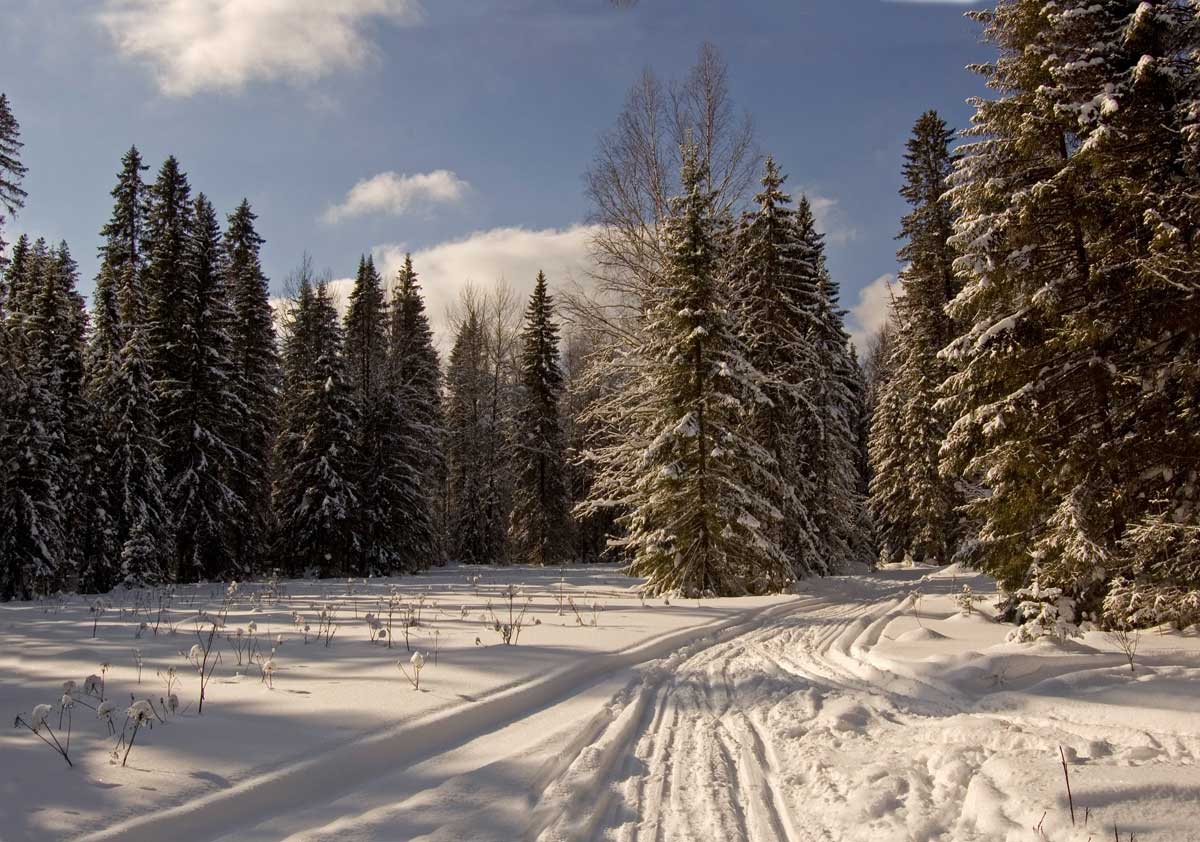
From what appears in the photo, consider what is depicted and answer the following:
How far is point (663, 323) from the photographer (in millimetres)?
17562

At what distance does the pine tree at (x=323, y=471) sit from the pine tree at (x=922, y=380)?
23.1 metres

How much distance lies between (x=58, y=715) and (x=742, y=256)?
21.9 meters

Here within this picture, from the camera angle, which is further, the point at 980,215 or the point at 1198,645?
the point at 980,215

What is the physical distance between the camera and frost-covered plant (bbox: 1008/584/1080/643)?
777 cm

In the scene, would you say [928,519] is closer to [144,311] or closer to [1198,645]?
[1198,645]

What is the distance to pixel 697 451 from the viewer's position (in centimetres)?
1705

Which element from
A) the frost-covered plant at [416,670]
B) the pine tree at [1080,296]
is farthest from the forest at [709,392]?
the frost-covered plant at [416,670]

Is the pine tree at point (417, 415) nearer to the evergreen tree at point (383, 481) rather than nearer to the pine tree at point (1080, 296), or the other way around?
the evergreen tree at point (383, 481)

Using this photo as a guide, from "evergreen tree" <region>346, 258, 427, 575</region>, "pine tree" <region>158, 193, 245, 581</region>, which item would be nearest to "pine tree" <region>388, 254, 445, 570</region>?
"evergreen tree" <region>346, 258, 427, 575</region>

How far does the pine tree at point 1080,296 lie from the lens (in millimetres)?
8789

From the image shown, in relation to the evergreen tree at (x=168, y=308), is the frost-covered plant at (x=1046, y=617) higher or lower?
lower

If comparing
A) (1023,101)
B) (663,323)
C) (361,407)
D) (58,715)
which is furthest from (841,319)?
(58,715)

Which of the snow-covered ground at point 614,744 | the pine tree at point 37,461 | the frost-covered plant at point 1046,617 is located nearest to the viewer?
the snow-covered ground at point 614,744

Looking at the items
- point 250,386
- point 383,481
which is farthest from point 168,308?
point 383,481
